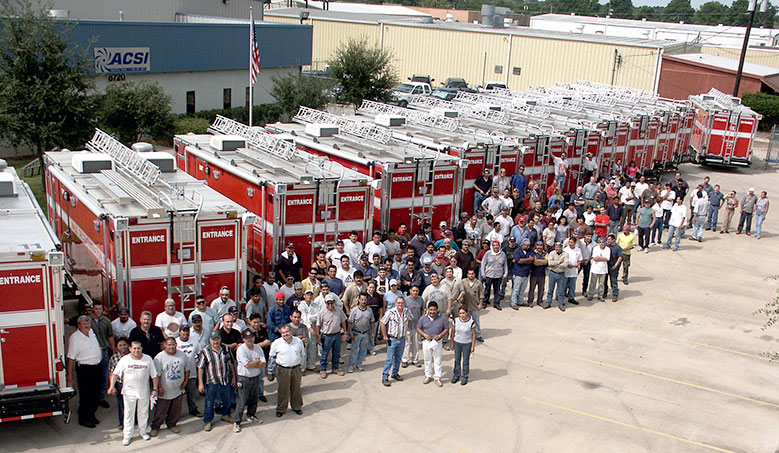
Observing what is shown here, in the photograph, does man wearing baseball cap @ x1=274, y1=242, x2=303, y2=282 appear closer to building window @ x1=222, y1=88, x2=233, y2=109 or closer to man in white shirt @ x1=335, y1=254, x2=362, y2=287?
man in white shirt @ x1=335, y1=254, x2=362, y2=287

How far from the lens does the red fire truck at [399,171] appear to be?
59.1ft

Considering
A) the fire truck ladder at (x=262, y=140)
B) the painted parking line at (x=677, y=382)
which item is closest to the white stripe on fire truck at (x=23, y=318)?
the fire truck ladder at (x=262, y=140)

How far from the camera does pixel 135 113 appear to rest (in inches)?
1075

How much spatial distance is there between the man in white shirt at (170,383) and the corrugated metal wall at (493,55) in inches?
1604

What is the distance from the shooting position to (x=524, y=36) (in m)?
51.0

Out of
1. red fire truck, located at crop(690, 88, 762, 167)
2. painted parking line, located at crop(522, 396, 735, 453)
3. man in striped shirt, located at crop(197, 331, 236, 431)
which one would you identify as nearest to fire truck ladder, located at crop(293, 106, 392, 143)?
painted parking line, located at crop(522, 396, 735, 453)

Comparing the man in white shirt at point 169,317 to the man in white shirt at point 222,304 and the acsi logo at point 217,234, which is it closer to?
the man in white shirt at point 222,304

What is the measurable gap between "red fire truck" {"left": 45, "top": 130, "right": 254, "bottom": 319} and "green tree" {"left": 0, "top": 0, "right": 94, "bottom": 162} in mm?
8294

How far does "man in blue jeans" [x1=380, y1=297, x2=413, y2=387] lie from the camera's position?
12445mm

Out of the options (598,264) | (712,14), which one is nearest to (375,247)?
(598,264)

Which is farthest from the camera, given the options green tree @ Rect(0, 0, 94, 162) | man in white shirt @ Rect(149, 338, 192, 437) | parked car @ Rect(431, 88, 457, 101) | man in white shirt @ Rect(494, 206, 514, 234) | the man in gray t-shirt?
parked car @ Rect(431, 88, 457, 101)

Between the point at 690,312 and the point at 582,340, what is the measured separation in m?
3.70

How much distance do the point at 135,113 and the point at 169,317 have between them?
17.7 meters

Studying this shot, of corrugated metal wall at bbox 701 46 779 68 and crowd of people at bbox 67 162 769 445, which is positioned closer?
crowd of people at bbox 67 162 769 445
